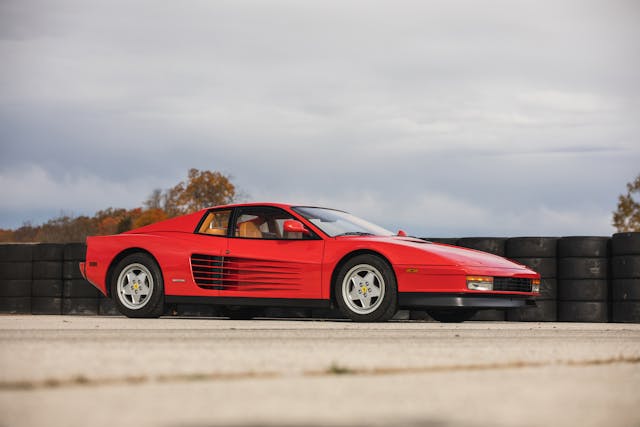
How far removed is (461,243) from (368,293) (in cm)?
303

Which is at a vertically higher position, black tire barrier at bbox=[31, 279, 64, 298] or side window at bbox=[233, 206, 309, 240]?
side window at bbox=[233, 206, 309, 240]

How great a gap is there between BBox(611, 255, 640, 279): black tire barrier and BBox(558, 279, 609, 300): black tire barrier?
0.66ft

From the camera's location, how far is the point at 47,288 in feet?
47.3

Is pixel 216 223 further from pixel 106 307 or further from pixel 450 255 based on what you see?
pixel 106 307

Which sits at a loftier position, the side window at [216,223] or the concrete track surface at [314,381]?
the side window at [216,223]

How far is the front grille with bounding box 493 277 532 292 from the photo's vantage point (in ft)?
32.5

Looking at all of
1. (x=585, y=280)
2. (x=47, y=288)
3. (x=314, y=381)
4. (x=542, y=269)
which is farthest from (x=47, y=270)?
(x=314, y=381)

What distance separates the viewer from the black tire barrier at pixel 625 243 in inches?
456

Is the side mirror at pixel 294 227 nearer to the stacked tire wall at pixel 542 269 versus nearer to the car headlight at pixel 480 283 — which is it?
the car headlight at pixel 480 283

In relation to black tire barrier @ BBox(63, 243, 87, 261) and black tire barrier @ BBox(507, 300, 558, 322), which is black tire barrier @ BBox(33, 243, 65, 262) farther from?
black tire barrier @ BBox(507, 300, 558, 322)

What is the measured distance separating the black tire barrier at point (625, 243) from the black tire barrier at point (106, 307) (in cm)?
690

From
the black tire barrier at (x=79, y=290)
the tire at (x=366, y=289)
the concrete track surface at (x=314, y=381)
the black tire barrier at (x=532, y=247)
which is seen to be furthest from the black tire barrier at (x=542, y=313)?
the black tire barrier at (x=79, y=290)

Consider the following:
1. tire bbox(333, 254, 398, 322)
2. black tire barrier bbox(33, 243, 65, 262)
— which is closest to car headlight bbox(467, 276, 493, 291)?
tire bbox(333, 254, 398, 322)

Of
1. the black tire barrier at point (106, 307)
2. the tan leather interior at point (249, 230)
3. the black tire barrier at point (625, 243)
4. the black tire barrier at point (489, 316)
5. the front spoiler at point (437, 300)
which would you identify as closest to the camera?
the front spoiler at point (437, 300)
